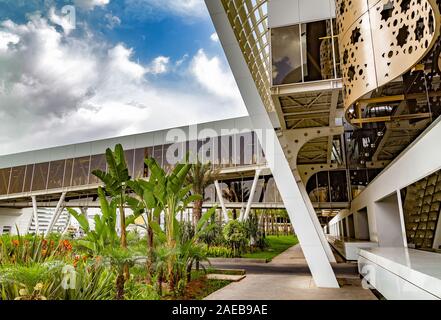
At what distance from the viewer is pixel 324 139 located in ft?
42.9

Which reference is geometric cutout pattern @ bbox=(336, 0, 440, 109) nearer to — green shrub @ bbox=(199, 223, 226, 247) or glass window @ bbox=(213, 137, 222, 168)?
green shrub @ bbox=(199, 223, 226, 247)

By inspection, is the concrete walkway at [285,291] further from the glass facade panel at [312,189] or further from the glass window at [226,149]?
the glass facade panel at [312,189]

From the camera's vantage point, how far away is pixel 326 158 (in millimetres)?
15758

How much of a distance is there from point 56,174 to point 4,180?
198 centimetres

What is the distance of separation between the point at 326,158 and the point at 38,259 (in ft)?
46.9

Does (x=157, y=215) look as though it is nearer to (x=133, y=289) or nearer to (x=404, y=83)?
(x=133, y=289)

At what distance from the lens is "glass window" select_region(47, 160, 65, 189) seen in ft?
23.2

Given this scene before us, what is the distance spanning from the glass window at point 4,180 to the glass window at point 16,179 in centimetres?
7

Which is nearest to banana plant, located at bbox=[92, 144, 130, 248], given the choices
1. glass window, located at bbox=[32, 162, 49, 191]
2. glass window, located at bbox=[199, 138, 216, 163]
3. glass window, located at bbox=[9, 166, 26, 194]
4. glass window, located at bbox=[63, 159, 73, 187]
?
glass window, located at bbox=[9, 166, 26, 194]

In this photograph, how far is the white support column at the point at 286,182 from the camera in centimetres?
536

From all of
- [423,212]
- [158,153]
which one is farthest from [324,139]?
[158,153]

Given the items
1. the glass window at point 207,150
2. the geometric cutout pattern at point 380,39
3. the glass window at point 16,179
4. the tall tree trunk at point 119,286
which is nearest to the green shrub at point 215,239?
the glass window at point 207,150

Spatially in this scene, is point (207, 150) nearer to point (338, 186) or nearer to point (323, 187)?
point (323, 187)

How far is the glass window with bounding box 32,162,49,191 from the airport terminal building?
0.05 meters
